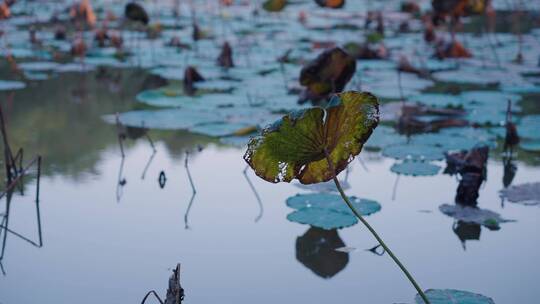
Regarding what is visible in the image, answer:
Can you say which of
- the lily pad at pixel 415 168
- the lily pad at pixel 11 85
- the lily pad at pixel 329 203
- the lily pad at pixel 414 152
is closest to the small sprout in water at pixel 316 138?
the lily pad at pixel 329 203

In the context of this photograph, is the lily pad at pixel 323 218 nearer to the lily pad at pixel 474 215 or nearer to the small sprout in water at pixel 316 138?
the lily pad at pixel 474 215

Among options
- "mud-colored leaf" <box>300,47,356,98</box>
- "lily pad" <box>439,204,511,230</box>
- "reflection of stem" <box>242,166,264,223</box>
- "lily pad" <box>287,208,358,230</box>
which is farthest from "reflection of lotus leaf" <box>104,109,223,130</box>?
"lily pad" <box>439,204,511,230</box>

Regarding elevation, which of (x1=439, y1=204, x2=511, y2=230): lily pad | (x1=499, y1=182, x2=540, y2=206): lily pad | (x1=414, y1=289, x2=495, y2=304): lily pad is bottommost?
(x1=439, y1=204, x2=511, y2=230): lily pad

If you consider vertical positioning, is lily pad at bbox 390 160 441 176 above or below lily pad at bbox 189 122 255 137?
below

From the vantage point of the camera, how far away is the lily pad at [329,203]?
6.48 ft

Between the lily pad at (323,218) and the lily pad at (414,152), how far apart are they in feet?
2.27

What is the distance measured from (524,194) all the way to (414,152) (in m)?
0.50

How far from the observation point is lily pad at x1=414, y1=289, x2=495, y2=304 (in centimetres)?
141

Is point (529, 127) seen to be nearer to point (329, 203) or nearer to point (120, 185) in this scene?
point (329, 203)

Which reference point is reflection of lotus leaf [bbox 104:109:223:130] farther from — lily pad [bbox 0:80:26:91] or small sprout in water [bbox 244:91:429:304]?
small sprout in water [bbox 244:91:429:304]

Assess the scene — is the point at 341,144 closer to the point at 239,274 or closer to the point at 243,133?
the point at 239,274

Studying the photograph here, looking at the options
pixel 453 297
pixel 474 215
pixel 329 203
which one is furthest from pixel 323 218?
pixel 453 297

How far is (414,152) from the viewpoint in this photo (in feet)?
8.54

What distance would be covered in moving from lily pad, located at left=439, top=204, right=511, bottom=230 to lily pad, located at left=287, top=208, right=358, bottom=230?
303mm
